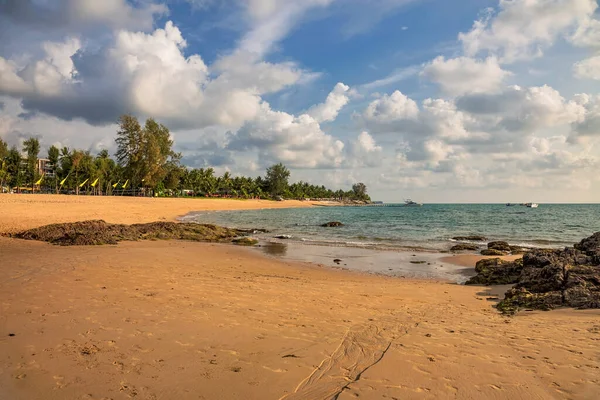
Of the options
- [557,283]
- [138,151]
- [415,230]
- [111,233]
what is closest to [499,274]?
[557,283]

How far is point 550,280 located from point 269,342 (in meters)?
9.52

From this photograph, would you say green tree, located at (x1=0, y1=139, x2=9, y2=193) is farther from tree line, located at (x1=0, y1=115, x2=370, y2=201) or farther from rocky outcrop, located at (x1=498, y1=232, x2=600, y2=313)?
rocky outcrop, located at (x1=498, y1=232, x2=600, y2=313)

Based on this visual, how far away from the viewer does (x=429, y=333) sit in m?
7.11

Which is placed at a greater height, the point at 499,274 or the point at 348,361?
the point at 348,361

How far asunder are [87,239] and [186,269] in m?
9.11

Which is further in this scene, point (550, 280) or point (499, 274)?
point (499, 274)

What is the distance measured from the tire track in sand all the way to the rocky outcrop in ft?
14.9

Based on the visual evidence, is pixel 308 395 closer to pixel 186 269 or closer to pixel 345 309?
pixel 345 309

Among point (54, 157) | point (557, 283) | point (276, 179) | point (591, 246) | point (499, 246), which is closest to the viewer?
point (557, 283)

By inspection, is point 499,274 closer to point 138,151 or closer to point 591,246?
point 591,246

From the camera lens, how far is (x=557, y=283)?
10539 mm

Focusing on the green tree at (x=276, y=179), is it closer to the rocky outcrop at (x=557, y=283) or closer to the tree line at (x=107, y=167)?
the tree line at (x=107, y=167)

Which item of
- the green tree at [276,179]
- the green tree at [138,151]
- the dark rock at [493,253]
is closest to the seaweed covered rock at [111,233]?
the dark rock at [493,253]

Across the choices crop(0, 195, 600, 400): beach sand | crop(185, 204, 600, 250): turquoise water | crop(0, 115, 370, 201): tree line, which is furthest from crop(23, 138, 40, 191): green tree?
crop(0, 195, 600, 400): beach sand
